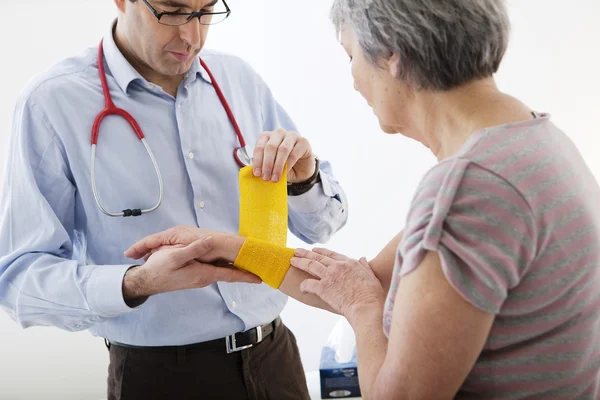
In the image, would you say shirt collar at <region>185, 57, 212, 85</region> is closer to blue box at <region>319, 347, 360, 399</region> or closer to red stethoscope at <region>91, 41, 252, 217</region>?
red stethoscope at <region>91, 41, 252, 217</region>

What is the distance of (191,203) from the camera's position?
170 cm

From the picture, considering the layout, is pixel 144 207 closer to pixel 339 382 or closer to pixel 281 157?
pixel 281 157

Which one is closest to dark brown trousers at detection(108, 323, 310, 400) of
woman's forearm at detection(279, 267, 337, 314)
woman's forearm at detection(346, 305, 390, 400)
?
woman's forearm at detection(279, 267, 337, 314)

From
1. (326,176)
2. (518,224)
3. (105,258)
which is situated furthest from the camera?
(326,176)

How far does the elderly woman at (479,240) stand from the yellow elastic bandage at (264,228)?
410mm

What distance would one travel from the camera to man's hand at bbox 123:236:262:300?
143 cm

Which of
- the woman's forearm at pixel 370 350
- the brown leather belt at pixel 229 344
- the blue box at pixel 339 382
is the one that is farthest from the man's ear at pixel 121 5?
the blue box at pixel 339 382

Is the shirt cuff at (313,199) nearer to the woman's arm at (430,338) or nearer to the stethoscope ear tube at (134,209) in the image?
the stethoscope ear tube at (134,209)

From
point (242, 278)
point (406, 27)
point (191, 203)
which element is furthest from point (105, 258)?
point (406, 27)

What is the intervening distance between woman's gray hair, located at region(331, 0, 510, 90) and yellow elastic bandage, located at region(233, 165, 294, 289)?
1.83 feet

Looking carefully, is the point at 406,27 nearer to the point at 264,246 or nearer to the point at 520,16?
the point at 264,246

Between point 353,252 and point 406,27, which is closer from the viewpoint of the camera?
point 406,27

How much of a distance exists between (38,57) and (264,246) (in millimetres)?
1789

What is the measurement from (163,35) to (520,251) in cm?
101
